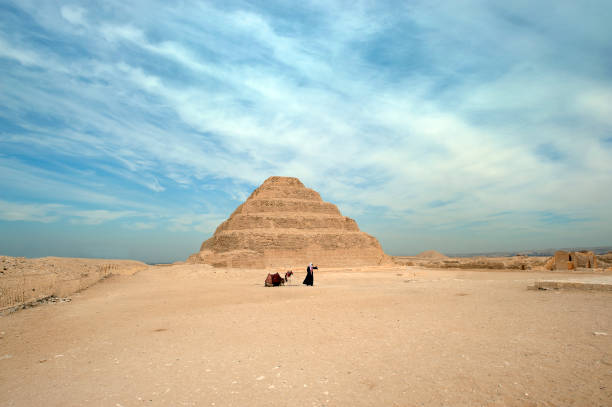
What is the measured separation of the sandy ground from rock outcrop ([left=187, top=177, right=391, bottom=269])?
84.7ft

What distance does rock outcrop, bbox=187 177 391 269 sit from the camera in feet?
116

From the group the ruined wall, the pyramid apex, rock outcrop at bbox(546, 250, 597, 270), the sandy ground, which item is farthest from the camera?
the pyramid apex

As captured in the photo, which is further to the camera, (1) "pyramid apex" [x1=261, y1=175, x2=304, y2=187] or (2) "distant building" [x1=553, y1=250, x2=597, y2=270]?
(1) "pyramid apex" [x1=261, y1=175, x2=304, y2=187]

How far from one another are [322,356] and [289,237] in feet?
108

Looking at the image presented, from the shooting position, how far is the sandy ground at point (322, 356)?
3.47 meters

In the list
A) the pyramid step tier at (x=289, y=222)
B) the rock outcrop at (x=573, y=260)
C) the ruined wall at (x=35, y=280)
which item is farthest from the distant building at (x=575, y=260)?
the ruined wall at (x=35, y=280)

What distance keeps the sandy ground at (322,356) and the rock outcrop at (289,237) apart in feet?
84.7

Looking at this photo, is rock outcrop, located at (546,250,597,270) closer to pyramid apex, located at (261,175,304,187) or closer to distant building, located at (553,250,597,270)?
distant building, located at (553,250,597,270)

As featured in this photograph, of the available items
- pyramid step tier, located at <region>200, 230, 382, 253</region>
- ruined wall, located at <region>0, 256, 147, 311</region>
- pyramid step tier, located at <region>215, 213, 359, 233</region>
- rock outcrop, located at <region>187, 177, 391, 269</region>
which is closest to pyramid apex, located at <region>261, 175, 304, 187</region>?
rock outcrop, located at <region>187, 177, 391, 269</region>

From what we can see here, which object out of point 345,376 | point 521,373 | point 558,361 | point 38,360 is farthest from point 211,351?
point 558,361

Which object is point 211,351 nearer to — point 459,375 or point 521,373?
point 459,375

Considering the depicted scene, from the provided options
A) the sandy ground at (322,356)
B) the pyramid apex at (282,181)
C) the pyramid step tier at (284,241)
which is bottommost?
the sandy ground at (322,356)

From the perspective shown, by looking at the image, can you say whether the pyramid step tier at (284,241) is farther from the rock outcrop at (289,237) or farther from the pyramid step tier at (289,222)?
Result: the pyramid step tier at (289,222)

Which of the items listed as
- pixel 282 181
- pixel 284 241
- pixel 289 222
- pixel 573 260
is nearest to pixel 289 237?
pixel 284 241
